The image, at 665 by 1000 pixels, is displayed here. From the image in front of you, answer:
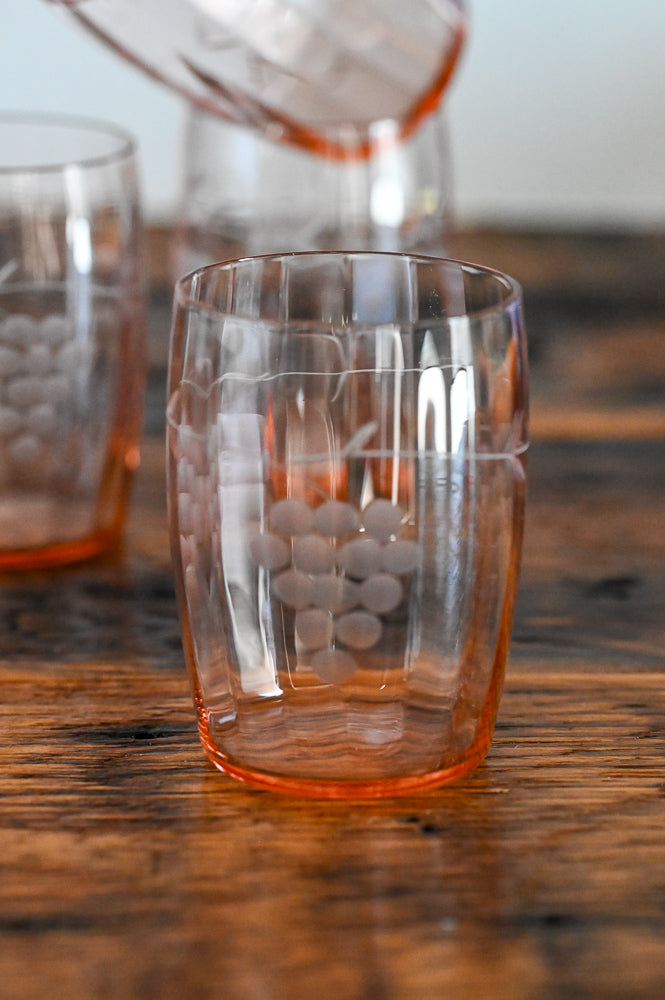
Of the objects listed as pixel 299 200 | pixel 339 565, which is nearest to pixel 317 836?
pixel 339 565

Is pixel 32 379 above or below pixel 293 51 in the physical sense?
below

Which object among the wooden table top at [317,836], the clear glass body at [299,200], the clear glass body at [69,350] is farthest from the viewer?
the clear glass body at [299,200]

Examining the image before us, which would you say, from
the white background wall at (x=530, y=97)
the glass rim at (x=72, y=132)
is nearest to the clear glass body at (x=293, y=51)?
the glass rim at (x=72, y=132)

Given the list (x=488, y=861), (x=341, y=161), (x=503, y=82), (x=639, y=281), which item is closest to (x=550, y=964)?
(x=488, y=861)

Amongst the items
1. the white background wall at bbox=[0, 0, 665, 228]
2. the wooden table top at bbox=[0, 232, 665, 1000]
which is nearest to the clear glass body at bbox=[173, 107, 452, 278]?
the wooden table top at bbox=[0, 232, 665, 1000]

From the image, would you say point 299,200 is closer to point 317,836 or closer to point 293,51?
point 293,51

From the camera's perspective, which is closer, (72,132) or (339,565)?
(339,565)

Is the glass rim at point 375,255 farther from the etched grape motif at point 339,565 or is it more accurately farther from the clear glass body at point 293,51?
the clear glass body at point 293,51
